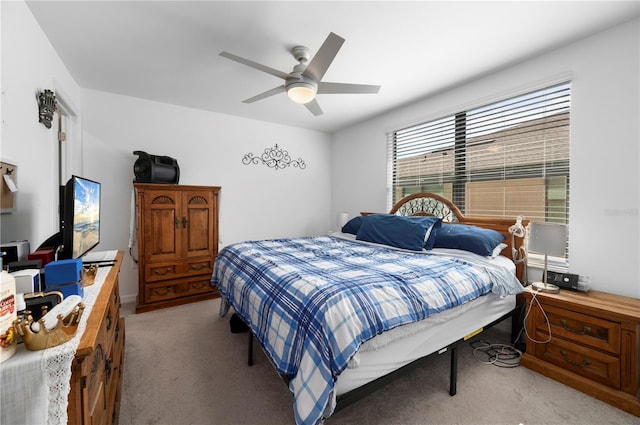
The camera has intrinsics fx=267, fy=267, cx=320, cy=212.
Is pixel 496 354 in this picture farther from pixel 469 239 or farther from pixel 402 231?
pixel 402 231

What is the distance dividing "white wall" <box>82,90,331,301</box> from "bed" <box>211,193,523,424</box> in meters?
1.64

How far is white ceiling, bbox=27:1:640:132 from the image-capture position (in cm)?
184

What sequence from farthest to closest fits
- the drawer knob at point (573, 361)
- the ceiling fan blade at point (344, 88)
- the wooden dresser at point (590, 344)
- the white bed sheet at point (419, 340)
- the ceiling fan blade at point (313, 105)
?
the ceiling fan blade at point (313, 105)
the ceiling fan blade at point (344, 88)
the drawer knob at point (573, 361)
the wooden dresser at point (590, 344)
the white bed sheet at point (419, 340)

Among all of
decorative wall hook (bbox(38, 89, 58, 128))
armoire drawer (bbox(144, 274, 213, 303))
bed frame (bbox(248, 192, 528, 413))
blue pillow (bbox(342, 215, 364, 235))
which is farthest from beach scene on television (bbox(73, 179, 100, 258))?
blue pillow (bbox(342, 215, 364, 235))

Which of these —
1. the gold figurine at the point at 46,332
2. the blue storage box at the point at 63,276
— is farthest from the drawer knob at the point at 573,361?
the blue storage box at the point at 63,276

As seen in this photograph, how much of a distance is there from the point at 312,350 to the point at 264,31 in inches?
88.1

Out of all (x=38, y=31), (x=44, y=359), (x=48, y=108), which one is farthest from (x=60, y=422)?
(x=38, y=31)

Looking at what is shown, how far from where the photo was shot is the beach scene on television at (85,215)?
53.6 inches

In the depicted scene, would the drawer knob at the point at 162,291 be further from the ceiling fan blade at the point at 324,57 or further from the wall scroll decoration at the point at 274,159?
the ceiling fan blade at the point at 324,57

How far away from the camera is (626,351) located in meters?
1.66

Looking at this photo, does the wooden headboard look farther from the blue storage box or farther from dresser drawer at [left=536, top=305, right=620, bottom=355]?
the blue storage box

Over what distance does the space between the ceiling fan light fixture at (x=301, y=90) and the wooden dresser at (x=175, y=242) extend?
184cm

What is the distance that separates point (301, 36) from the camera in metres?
2.11

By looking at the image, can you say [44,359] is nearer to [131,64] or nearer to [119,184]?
[131,64]
